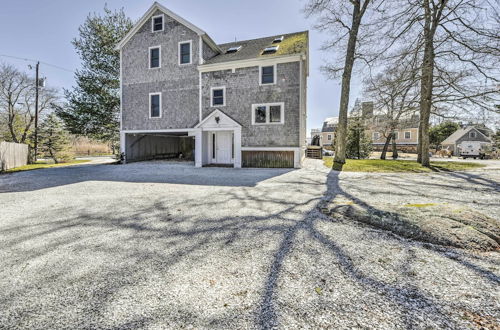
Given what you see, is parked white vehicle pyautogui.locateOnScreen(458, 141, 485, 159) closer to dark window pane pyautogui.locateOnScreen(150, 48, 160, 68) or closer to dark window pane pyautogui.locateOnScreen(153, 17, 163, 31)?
dark window pane pyautogui.locateOnScreen(150, 48, 160, 68)

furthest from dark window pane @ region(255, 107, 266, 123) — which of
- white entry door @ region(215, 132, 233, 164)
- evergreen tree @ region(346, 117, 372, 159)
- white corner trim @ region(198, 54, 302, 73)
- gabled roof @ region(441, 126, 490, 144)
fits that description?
gabled roof @ region(441, 126, 490, 144)

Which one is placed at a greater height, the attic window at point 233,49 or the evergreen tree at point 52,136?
the attic window at point 233,49

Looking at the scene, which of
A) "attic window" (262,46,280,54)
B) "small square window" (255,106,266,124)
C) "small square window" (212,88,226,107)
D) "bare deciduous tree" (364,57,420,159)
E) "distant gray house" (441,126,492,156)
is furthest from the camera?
"distant gray house" (441,126,492,156)

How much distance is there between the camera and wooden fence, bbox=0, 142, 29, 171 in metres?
13.2

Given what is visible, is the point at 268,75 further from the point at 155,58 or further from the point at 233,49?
the point at 155,58

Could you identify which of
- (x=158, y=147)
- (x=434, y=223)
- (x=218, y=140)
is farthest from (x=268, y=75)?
(x=158, y=147)

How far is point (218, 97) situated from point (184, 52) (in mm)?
3981

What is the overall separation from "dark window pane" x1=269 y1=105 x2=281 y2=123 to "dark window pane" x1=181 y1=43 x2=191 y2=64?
658 centimetres

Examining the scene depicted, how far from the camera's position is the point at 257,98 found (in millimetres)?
13383

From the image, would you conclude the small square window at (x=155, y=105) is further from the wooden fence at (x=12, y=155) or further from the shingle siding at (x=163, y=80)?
the wooden fence at (x=12, y=155)

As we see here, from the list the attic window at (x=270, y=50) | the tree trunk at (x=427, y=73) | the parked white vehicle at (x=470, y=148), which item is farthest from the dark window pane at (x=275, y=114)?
the parked white vehicle at (x=470, y=148)

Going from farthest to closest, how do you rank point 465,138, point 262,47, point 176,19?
point 465,138, point 262,47, point 176,19

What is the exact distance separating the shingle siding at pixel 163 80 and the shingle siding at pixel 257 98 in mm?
1262

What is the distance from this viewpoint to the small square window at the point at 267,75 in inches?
517
